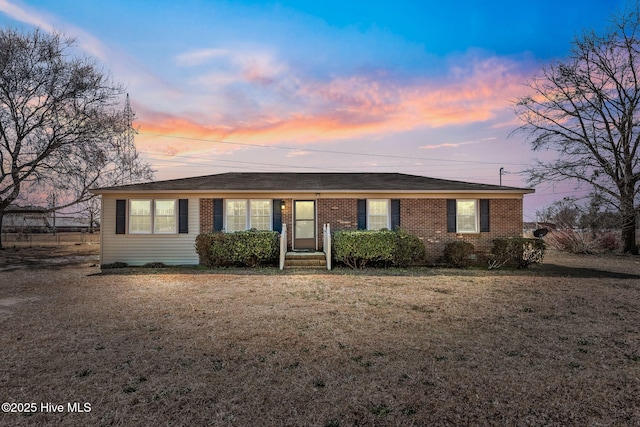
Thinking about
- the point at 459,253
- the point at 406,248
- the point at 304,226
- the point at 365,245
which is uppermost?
the point at 304,226

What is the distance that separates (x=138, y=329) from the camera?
209 inches

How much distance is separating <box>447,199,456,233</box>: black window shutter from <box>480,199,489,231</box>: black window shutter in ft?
3.39

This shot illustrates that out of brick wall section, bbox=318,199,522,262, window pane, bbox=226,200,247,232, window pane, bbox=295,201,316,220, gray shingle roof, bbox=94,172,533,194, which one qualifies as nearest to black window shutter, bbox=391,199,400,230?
brick wall section, bbox=318,199,522,262

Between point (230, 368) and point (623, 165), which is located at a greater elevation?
point (623, 165)

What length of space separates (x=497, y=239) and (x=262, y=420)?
12134mm

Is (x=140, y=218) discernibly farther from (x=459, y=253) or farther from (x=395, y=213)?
(x=459, y=253)

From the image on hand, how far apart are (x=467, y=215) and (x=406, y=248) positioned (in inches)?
130

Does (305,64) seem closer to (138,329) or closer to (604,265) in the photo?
(138,329)

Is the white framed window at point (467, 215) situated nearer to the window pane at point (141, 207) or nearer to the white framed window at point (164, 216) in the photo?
the white framed window at point (164, 216)

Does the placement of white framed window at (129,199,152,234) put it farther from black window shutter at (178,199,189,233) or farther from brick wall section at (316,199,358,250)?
brick wall section at (316,199,358,250)

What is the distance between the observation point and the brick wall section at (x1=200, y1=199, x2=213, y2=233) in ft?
43.0

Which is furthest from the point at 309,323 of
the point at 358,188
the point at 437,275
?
the point at 358,188

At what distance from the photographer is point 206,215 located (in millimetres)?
13164

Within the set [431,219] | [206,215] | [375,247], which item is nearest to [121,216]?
[206,215]
